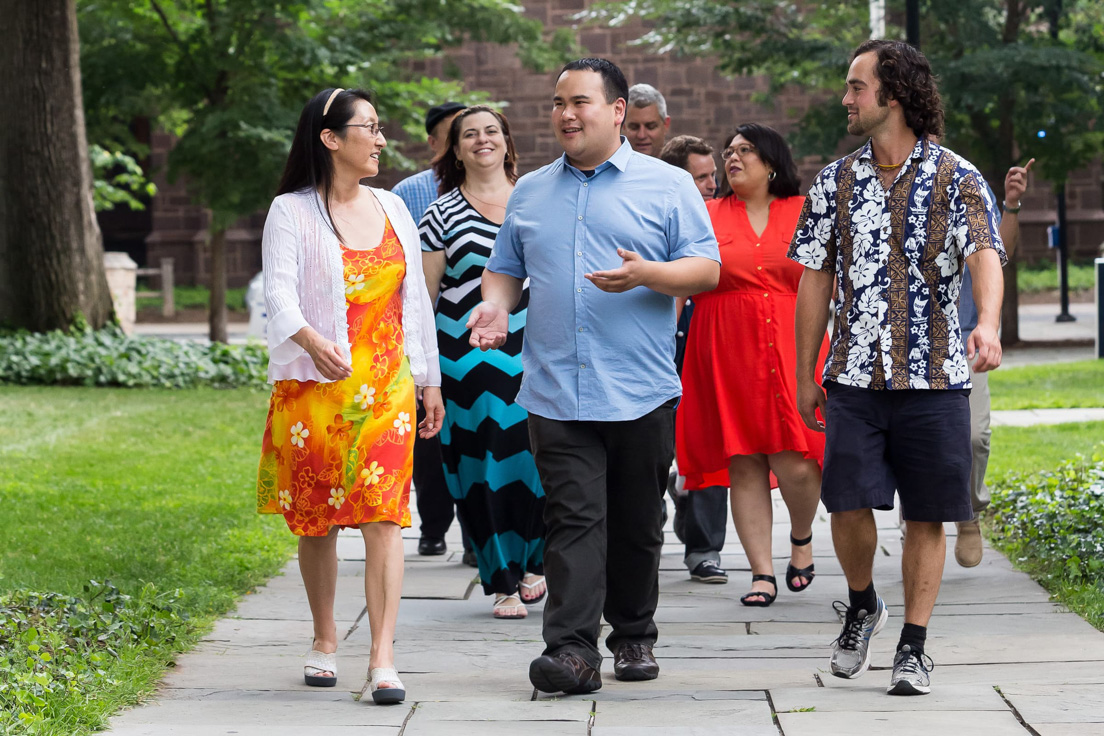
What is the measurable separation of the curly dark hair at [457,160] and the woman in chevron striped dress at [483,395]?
0.02m

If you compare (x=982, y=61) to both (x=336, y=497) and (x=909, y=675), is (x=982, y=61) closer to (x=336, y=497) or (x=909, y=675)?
(x=909, y=675)

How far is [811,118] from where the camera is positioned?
68.7 ft

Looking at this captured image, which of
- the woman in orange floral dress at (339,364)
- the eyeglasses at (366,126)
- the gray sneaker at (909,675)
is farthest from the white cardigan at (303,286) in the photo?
the gray sneaker at (909,675)

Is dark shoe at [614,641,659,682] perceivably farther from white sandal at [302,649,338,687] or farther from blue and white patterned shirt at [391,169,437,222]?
blue and white patterned shirt at [391,169,437,222]

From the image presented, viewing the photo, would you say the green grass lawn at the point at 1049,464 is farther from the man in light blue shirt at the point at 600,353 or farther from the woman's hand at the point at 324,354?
the woman's hand at the point at 324,354

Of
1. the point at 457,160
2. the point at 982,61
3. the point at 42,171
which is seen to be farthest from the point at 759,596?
the point at 982,61

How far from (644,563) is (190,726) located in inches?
60.8

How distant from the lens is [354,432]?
475 centimetres

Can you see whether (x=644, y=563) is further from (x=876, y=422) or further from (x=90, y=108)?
(x=90, y=108)

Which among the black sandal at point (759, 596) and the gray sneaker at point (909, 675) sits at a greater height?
the gray sneaker at point (909, 675)

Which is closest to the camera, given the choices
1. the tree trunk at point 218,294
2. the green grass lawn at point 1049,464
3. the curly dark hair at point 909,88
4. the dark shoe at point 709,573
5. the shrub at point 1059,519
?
the curly dark hair at point 909,88

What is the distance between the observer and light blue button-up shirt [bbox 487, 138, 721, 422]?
482 cm

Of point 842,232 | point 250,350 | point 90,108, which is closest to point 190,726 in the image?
point 842,232

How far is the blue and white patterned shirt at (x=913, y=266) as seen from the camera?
4.53 metres
